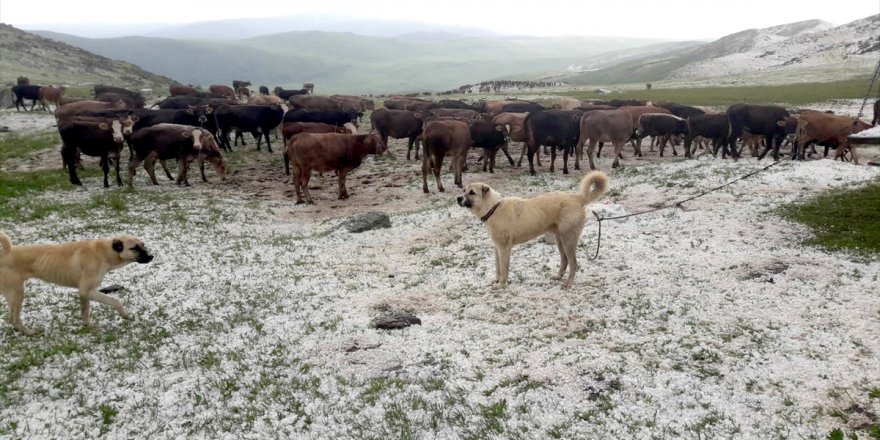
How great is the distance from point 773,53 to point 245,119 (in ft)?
354

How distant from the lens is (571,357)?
718 cm

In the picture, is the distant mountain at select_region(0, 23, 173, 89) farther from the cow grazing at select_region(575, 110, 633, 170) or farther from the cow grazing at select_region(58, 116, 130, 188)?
the cow grazing at select_region(575, 110, 633, 170)

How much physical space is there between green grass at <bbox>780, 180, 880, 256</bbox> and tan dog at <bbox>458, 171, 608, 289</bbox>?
516 centimetres

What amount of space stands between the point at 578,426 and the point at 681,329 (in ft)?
9.36

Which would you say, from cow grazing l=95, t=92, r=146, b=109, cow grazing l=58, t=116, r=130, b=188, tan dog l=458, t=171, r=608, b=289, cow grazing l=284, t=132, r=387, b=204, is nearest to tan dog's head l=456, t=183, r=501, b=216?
tan dog l=458, t=171, r=608, b=289

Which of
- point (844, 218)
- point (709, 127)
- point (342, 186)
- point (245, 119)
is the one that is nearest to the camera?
point (844, 218)

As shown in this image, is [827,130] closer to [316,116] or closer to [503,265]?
[503,265]

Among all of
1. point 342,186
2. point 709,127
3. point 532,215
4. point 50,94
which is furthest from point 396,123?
point 50,94

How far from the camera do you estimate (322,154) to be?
18094 mm

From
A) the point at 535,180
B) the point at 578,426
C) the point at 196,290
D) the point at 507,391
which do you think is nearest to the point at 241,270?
the point at 196,290

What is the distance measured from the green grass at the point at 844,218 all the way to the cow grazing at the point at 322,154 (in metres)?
13.0

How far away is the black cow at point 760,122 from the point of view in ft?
69.4

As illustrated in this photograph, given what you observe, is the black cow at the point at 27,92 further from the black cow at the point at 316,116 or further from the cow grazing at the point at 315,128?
the cow grazing at the point at 315,128

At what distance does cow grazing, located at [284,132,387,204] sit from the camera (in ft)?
58.9
